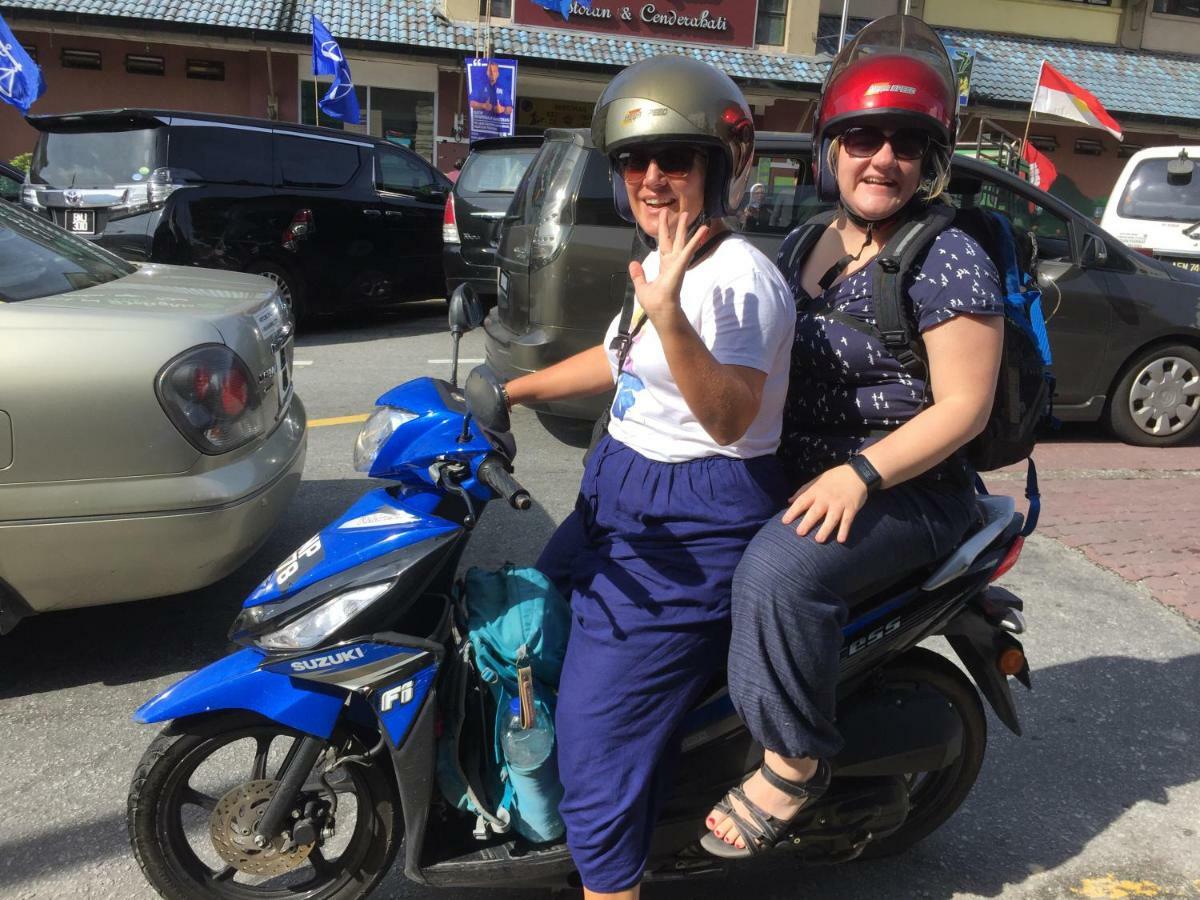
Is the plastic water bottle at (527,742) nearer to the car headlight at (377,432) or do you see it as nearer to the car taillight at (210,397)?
the car headlight at (377,432)

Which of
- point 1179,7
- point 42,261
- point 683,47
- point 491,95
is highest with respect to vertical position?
point 1179,7

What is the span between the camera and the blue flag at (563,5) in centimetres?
1753

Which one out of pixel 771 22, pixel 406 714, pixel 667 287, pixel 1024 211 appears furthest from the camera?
pixel 771 22

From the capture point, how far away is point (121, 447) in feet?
9.45

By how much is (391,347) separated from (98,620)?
575cm

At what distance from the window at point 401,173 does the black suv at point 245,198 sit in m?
0.02

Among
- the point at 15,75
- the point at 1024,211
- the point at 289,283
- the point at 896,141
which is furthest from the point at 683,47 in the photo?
the point at 896,141

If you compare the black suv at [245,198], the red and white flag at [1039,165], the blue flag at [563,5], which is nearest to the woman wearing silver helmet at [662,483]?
the black suv at [245,198]

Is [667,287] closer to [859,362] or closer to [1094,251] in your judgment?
[859,362]

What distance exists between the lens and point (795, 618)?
6.07ft

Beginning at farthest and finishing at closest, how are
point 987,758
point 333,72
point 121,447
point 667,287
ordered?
point 333,72
point 987,758
point 121,447
point 667,287

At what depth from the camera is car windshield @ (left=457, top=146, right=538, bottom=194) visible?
9.98m

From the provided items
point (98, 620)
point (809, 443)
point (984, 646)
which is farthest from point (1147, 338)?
point (98, 620)

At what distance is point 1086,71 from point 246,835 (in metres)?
22.6
